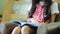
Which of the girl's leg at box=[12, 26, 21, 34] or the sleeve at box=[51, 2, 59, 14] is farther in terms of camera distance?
the sleeve at box=[51, 2, 59, 14]

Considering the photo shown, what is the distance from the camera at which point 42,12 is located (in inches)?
69.7

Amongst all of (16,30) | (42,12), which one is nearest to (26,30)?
(16,30)

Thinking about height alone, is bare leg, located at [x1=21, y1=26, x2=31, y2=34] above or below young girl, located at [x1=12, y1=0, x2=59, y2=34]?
below

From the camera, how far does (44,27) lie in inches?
49.9

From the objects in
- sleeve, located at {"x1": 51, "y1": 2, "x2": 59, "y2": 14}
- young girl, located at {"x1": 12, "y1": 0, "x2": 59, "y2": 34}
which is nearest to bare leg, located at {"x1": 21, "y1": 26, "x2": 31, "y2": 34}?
young girl, located at {"x1": 12, "y1": 0, "x2": 59, "y2": 34}

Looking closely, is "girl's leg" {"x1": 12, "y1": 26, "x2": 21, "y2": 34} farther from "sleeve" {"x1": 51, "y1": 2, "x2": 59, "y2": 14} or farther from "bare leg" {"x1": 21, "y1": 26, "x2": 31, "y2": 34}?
"sleeve" {"x1": 51, "y1": 2, "x2": 59, "y2": 14}

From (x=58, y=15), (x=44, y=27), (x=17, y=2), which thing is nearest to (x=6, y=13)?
(x=17, y=2)

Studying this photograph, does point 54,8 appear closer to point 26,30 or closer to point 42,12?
point 42,12

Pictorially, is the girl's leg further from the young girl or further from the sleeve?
the sleeve

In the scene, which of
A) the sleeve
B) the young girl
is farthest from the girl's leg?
the sleeve

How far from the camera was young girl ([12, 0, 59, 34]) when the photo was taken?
167 cm

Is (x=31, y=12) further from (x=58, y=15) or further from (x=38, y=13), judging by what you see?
(x=58, y=15)

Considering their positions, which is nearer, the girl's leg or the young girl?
the girl's leg

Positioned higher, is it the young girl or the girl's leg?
the young girl
